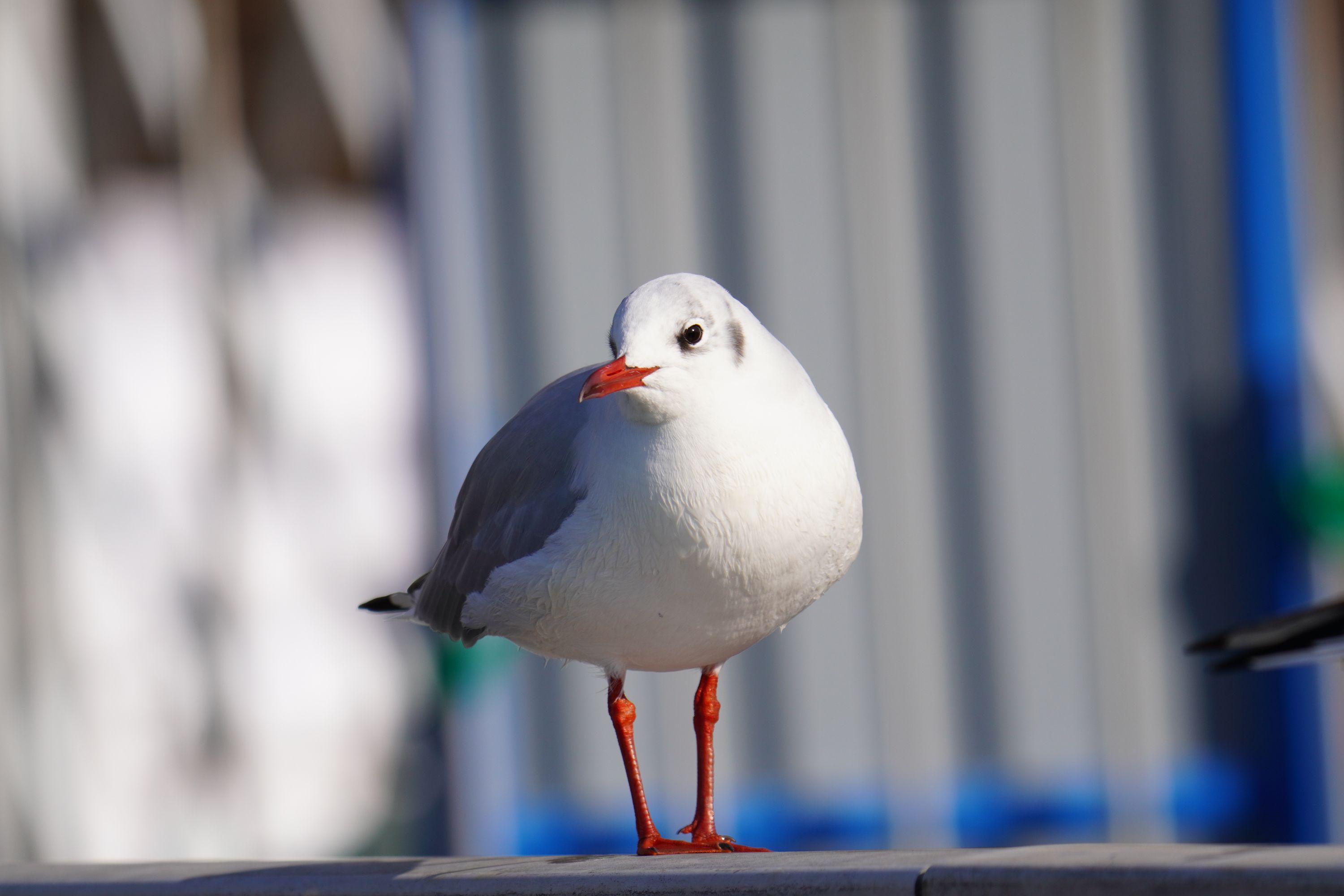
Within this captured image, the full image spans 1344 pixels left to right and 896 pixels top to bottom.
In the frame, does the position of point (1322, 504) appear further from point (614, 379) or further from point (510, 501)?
point (614, 379)

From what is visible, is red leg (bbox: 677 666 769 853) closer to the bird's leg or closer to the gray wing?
the bird's leg

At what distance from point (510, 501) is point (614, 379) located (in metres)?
0.36

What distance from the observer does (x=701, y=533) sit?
1467 mm

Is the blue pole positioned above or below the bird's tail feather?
above

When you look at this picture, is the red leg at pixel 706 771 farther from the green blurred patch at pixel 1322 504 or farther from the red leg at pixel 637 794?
the green blurred patch at pixel 1322 504

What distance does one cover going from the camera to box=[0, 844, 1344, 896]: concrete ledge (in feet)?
3.85

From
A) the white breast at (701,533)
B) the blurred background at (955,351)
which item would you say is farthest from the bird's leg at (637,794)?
the blurred background at (955,351)

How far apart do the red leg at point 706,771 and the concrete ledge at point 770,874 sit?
0.43ft

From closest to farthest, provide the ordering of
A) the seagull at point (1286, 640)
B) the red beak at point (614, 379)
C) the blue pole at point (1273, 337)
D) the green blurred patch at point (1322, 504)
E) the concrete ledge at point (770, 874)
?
1. the concrete ledge at point (770, 874)
2. the red beak at point (614, 379)
3. the seagull at point (1286, 640)
4. the green blurred patch at point (1322, 504)
5. the blue pole at point (1273, 337)

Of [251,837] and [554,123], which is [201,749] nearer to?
[251,837]

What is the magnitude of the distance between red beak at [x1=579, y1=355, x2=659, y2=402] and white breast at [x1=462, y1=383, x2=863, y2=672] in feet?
0.24

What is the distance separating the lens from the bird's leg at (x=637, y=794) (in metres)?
1.63

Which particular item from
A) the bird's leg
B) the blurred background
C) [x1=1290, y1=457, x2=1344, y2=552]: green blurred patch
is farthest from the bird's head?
[x1=1290, y1=457, x2=1344, y2=552]: green blurred patch

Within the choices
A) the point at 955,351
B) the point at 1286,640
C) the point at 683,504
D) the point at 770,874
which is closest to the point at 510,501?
the point at 683,504
